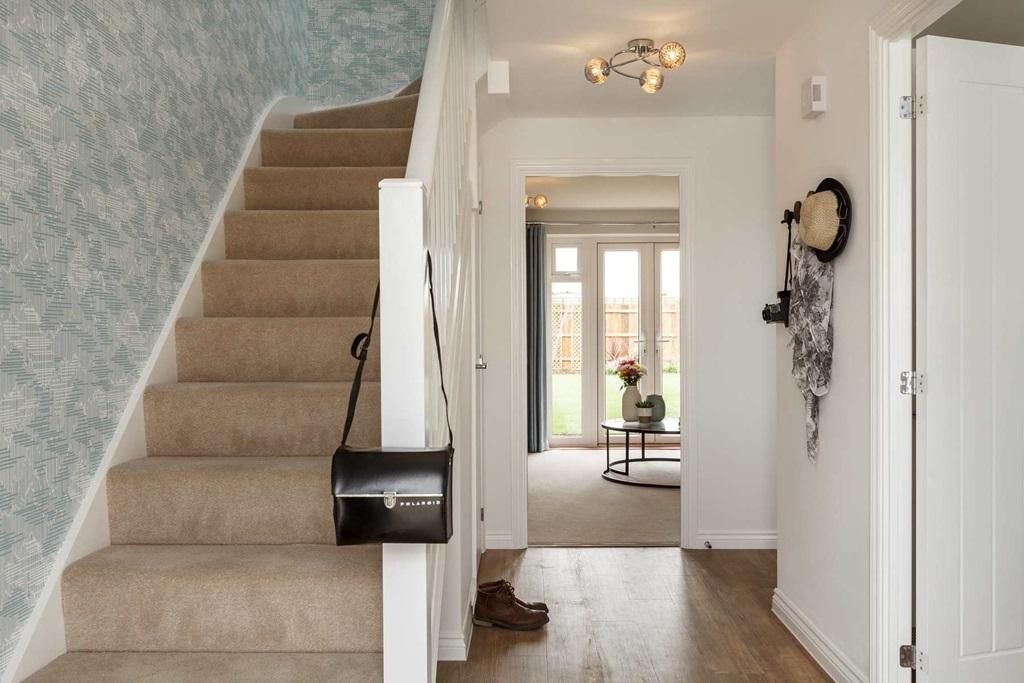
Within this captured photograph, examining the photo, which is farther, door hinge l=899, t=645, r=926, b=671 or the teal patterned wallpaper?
door hinge l=899, t=645, r=926, b=671

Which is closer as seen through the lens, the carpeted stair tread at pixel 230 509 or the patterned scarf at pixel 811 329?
the carpeted stair tread at pixel 230 509

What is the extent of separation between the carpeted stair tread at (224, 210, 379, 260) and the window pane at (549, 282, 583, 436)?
520 centimetres

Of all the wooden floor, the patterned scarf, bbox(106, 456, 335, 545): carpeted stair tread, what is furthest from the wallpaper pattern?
bbox(106, 456, 335, 545): carpeted stair tread

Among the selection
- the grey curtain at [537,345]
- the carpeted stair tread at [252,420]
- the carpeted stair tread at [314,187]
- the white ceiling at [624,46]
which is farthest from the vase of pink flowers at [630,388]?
the carpeted stair tread at [252,420]

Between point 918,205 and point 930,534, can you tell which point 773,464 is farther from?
point 918,205

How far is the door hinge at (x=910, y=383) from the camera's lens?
93.3 inches

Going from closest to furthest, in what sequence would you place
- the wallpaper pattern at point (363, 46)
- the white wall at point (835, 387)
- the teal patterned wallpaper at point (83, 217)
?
the teal patterned wallpaper at point (83, 217), the white wall at point (835, 387), the wallpaper pattern at point (363, 46)

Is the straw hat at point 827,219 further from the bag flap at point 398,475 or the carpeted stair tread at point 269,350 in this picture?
the bag flap at point 398,475

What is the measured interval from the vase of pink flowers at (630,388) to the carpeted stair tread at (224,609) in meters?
4.87

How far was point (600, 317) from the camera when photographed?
8.12 metres

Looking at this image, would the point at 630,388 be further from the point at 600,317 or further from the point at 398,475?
the point at 398,475

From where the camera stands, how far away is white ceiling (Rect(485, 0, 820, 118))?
9.70ft

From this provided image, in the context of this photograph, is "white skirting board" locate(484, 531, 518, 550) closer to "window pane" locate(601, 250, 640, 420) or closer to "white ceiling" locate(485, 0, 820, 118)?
"white ceiling" locate(485, 0, 820, 118)

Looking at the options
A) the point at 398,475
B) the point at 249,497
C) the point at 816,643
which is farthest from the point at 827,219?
A: the point at 249,497
